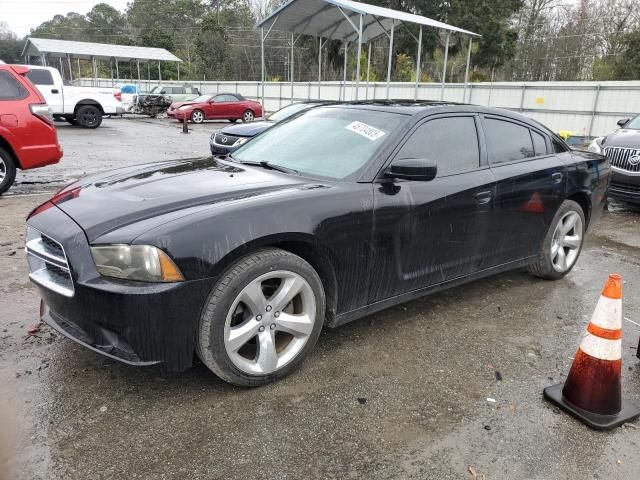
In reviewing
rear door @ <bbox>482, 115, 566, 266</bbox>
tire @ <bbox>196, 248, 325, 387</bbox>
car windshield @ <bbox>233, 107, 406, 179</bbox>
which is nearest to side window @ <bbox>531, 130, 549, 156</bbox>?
rear door @ <bbox>482, 115, 566, 266</bbox>

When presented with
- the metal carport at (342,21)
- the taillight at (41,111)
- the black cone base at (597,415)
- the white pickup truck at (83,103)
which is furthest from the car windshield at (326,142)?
the white pickup truck at (83,103)

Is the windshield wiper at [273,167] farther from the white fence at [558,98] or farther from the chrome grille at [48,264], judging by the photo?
the white fence at [558,98]

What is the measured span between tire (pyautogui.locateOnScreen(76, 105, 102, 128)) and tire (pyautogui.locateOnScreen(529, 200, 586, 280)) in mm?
17624

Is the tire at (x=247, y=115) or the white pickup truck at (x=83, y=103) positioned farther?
the tire at (x=247, y=115)

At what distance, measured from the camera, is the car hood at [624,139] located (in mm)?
7770

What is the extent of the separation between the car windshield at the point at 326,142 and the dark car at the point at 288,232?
14 millimetres

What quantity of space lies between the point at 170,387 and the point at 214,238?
0.93m

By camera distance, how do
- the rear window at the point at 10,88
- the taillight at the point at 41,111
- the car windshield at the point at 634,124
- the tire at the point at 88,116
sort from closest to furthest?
the rear window at the point at 10,88 → the taillight at the point at 41,111 → the car windshield at the point at 634,124 → the tire at the point at 88,116

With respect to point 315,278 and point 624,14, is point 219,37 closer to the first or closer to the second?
point 624,14

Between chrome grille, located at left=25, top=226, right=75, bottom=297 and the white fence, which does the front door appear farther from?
the white fence

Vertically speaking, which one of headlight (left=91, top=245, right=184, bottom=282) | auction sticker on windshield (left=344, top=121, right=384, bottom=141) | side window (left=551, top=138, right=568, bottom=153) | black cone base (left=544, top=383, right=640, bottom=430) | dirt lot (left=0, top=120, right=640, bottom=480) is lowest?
dirt lot (left=0, top=120, right=640, bottom=480)

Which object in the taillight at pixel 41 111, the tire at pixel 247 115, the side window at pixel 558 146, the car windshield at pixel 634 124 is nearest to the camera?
the side window at pixel 558 146

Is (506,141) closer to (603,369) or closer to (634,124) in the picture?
(603,369)

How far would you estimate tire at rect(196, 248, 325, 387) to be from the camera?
2.58 metres
